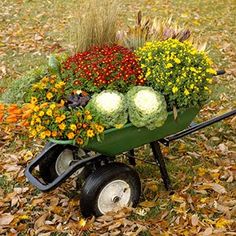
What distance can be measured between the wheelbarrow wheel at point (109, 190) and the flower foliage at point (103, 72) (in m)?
0.56

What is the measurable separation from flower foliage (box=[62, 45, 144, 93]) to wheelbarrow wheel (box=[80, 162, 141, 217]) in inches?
22.0

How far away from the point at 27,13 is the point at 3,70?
282 cm

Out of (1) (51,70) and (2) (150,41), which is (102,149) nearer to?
(1) (51,70)

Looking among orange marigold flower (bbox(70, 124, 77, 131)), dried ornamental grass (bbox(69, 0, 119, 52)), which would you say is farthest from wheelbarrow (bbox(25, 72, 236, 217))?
dried ornamental grass (bbox(69, 0, 119, 52))

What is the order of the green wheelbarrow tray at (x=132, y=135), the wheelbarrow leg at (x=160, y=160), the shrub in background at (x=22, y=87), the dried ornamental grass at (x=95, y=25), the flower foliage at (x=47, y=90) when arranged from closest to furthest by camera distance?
the green wheelbarrow tray at (x=132, y=135) → the flower foliage at (x=47, y=90) → the shrub in background at (x=22, y=87) → the wheelbarrow leg at (x=160, y=160) → the dried ornamental grass at (x=95, y=25)

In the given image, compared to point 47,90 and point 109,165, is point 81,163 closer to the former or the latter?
point 109,165

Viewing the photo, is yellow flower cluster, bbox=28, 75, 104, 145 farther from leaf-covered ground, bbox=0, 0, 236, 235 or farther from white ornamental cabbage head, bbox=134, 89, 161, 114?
leaf-covered ground, bbox=0, 0, 236, 235

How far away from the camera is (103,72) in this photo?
3135 mm

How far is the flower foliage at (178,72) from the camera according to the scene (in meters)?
3.09

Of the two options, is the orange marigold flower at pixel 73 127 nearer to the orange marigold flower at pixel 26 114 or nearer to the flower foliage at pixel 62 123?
the flower foliage at pixel 62 123

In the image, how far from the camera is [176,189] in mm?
3758

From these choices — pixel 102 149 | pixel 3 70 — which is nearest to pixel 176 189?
pixel 102 149

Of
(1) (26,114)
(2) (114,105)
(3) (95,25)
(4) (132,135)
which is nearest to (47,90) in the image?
(1) (26,114)

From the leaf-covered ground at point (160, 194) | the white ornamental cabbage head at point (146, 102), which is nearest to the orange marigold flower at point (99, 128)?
the white ornamental cabbage head at point (146, 102)
